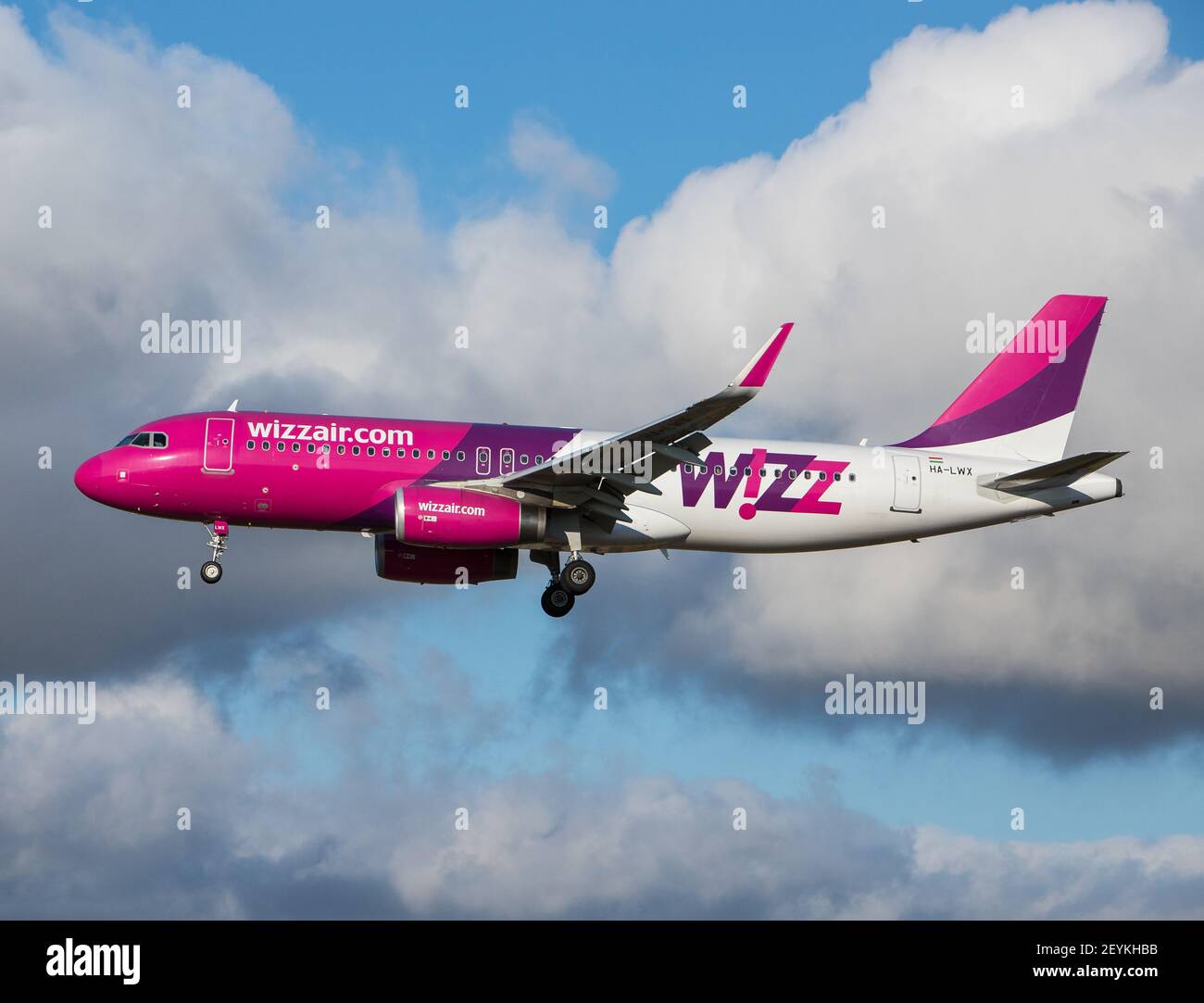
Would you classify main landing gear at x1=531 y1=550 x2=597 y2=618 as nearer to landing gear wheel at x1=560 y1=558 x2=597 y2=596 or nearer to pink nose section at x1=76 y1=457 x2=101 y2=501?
landing gear wheel at x1=560 y1=558 x2=597 y2=596

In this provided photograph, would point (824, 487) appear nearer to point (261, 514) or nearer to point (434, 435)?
point (434, 435)

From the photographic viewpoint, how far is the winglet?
140ft

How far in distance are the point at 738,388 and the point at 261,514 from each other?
49.1ft

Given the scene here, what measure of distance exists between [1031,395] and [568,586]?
17663 mm

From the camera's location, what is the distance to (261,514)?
161ft

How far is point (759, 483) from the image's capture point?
2041 inches

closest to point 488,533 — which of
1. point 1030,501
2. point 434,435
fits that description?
point 434,435

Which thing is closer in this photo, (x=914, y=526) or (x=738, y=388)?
(x=738, y=388)

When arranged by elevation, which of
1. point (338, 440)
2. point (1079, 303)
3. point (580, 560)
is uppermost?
point (1079, 303)

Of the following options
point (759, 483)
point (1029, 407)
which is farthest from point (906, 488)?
point (1029, 407)

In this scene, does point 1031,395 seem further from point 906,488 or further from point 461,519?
point 461,519

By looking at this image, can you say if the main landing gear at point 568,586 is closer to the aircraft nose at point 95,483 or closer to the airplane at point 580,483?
the airplane at point 580,483

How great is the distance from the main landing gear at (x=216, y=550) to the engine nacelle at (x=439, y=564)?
5.54m

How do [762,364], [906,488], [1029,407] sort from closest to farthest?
[762,364], [906,488], [1029,407]
